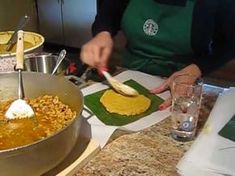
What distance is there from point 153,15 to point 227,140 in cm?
55

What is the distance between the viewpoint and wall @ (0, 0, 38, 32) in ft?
10.1

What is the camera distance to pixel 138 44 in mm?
1301

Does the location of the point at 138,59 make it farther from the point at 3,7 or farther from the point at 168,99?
the point at 3,7

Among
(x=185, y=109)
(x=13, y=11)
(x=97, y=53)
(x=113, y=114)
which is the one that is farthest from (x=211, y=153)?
(x=13, y=11)

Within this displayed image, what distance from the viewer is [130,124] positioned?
3.13 ft

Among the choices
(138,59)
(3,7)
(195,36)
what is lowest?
(3,7)

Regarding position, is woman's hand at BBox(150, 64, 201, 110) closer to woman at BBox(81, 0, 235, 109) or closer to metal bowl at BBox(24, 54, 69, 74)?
woman at BBox(81, 0, 235, 109)

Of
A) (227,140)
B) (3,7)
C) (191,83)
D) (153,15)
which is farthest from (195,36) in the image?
(3,7)

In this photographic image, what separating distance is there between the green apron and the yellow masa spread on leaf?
247mm

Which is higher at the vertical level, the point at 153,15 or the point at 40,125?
the point at 153,15

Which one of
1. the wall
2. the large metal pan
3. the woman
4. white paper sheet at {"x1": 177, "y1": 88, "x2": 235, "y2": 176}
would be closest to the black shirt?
the woman

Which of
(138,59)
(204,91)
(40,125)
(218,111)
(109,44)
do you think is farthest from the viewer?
(138,59)

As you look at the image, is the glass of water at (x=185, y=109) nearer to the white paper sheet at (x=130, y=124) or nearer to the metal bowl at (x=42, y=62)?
the white paper sheet at (x=130, y=124)

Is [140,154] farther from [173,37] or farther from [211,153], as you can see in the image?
[173,37]
